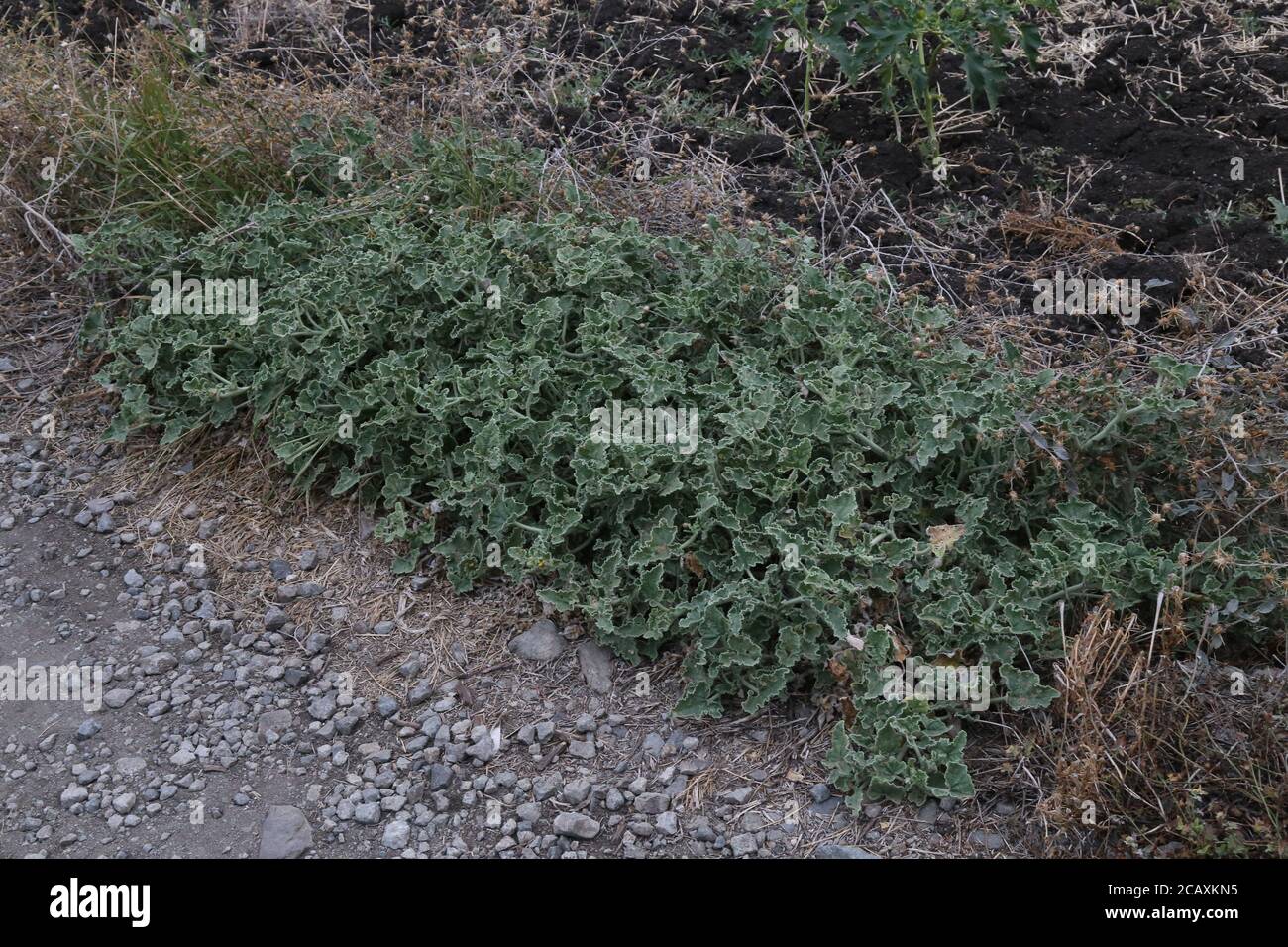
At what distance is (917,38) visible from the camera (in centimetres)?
441

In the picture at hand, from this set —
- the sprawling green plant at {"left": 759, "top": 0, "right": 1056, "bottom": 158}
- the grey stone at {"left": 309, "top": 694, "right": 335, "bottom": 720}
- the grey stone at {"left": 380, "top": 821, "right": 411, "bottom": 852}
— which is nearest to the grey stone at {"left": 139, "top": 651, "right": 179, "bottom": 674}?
the grey stone at {"left": 309, "top": 694, "right": 335, "bottom": 720}

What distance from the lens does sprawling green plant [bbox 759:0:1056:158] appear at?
4246 millimetres

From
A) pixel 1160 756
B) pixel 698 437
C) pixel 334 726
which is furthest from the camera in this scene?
pixel 698 437

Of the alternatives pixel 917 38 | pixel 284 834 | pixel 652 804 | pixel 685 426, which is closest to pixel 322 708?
pixel 284 834

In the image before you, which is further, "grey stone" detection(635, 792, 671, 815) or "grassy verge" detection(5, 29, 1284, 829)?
"grassy verge" detection(5, 29, 1284, 829)

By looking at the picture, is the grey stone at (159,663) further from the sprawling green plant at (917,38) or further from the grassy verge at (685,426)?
the sprawling green plant at (917,38)

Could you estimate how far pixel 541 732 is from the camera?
3.08 metres

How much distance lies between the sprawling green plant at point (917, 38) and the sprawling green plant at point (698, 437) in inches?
34.5

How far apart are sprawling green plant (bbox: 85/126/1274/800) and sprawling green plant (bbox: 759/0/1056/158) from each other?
877 millimetres

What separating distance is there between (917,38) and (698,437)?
2027 millimetres

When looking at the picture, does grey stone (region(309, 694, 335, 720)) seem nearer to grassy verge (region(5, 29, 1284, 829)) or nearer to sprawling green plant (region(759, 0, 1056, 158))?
grassy verge (region(5, 29, 1284, 829))

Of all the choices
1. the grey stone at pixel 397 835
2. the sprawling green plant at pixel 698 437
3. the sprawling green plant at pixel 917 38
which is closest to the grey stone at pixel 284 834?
the grey stone at pixel 397 835

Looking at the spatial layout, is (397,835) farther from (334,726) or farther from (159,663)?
(159,663)

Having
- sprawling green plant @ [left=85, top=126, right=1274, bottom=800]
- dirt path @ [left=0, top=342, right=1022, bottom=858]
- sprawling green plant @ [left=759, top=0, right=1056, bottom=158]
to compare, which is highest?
sprawling green plant @ [left=759, top=0, right=1056, bottom=158]
